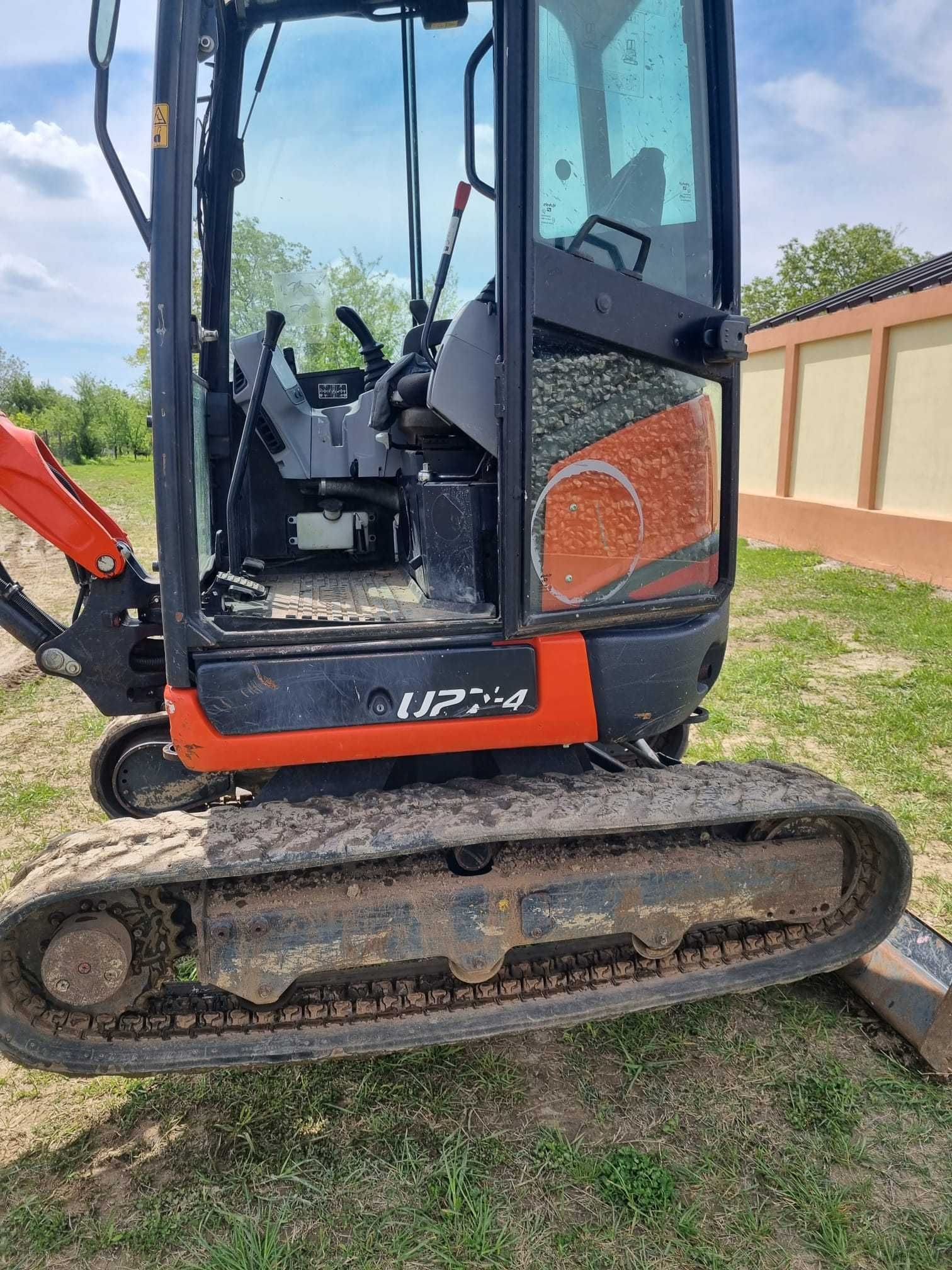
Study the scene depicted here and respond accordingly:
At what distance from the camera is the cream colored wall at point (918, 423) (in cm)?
947

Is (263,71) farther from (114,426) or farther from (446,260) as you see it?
(114,426)

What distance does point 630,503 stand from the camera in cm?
227

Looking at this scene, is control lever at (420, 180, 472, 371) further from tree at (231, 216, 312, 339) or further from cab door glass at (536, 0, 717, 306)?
cab door glass at (536, 0, 717, 306)

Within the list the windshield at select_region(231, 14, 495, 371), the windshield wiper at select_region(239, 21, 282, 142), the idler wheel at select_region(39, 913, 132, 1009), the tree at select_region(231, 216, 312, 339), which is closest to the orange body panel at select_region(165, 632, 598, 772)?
the idler wheel at select_region(39, 913, 132, 1009)

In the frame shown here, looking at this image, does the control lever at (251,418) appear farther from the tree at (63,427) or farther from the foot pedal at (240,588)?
the tree at (63,427)

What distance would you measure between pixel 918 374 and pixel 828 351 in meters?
1.99

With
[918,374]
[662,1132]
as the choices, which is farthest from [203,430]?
[918,374]

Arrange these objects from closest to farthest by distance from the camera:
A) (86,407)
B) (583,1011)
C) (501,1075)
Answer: (583,1011) → (501,1075) → (86,407)

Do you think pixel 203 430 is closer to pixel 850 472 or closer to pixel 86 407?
pixel 850 472

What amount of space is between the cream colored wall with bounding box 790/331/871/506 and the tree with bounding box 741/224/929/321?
842 inches

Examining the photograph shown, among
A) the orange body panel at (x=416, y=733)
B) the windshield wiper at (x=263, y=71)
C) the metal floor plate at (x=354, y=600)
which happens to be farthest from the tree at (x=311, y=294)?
the orange body panel at (x=416, y=733)

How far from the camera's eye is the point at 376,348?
11.2ft

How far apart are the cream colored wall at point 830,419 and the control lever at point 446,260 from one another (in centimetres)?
928

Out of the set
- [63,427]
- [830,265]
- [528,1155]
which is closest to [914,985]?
[528,1155]
